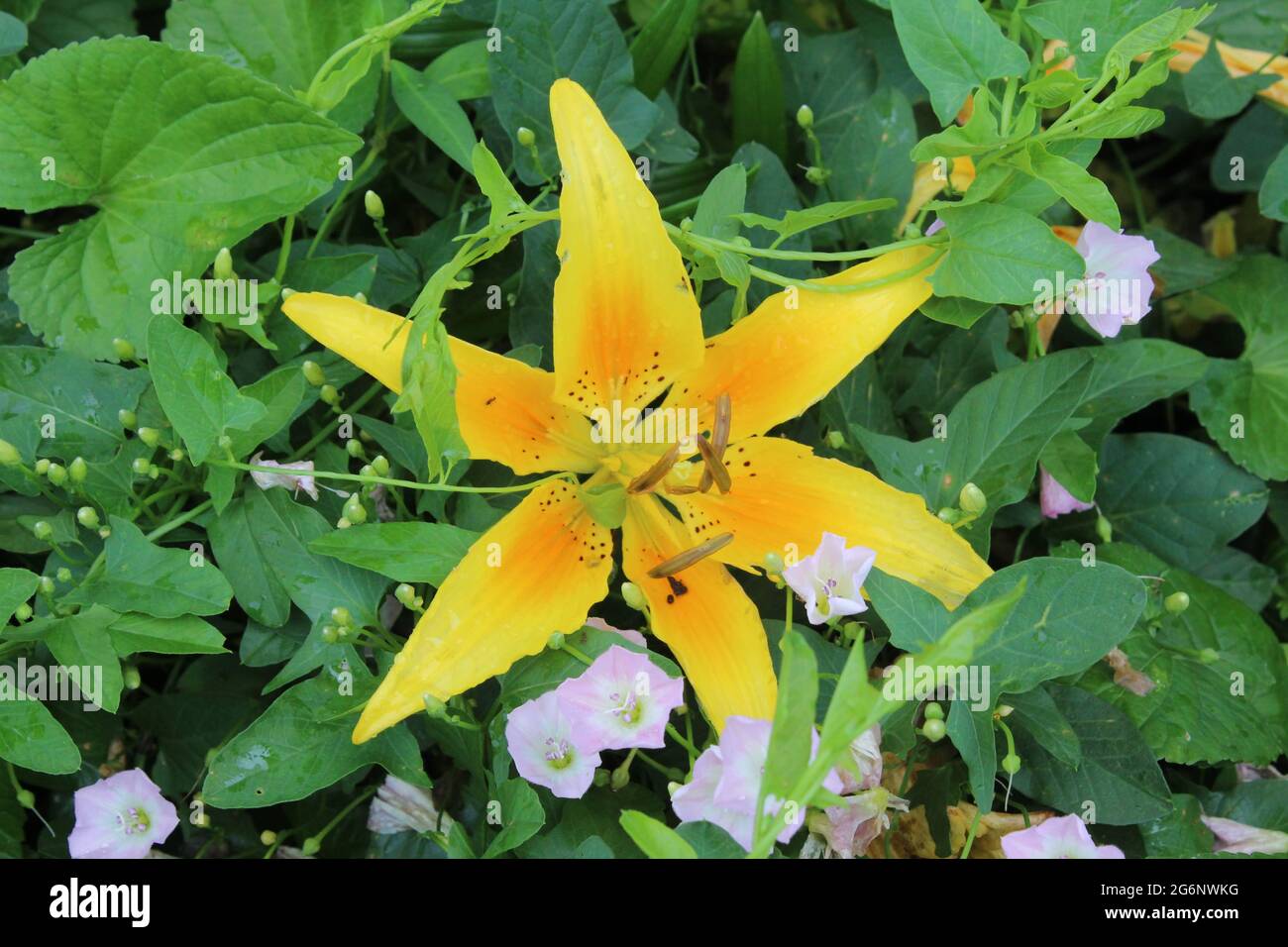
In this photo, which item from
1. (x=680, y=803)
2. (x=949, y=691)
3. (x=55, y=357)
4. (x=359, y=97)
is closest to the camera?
(x=680, y=803)

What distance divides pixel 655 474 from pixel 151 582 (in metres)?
0.51

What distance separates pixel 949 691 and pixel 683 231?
1.74ft

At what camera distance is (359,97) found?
1498 millimetres

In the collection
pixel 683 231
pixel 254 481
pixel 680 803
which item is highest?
pixel 683 231

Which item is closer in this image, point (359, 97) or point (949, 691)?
point (949, 691)

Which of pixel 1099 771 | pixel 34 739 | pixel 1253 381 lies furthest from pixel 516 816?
pixel 1253 381

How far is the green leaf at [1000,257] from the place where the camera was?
1172mm

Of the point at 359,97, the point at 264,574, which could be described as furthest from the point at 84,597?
the point at 359,97

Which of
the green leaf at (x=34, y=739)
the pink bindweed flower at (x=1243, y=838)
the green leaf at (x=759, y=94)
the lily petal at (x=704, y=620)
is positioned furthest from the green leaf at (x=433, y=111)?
the pink bindweed flower at (x=1243, y=838)

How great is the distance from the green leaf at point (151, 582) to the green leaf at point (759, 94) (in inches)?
35.2

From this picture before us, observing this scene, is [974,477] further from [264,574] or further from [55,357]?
[55,357]

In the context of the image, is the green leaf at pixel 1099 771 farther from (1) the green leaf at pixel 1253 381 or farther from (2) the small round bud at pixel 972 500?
(1) the green leaf at pixel 1253 381

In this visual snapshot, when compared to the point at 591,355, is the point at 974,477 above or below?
below

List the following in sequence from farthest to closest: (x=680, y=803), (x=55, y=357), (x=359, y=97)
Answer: (x=359, y=97), (x=55, y=357), (x=680, y=803)
